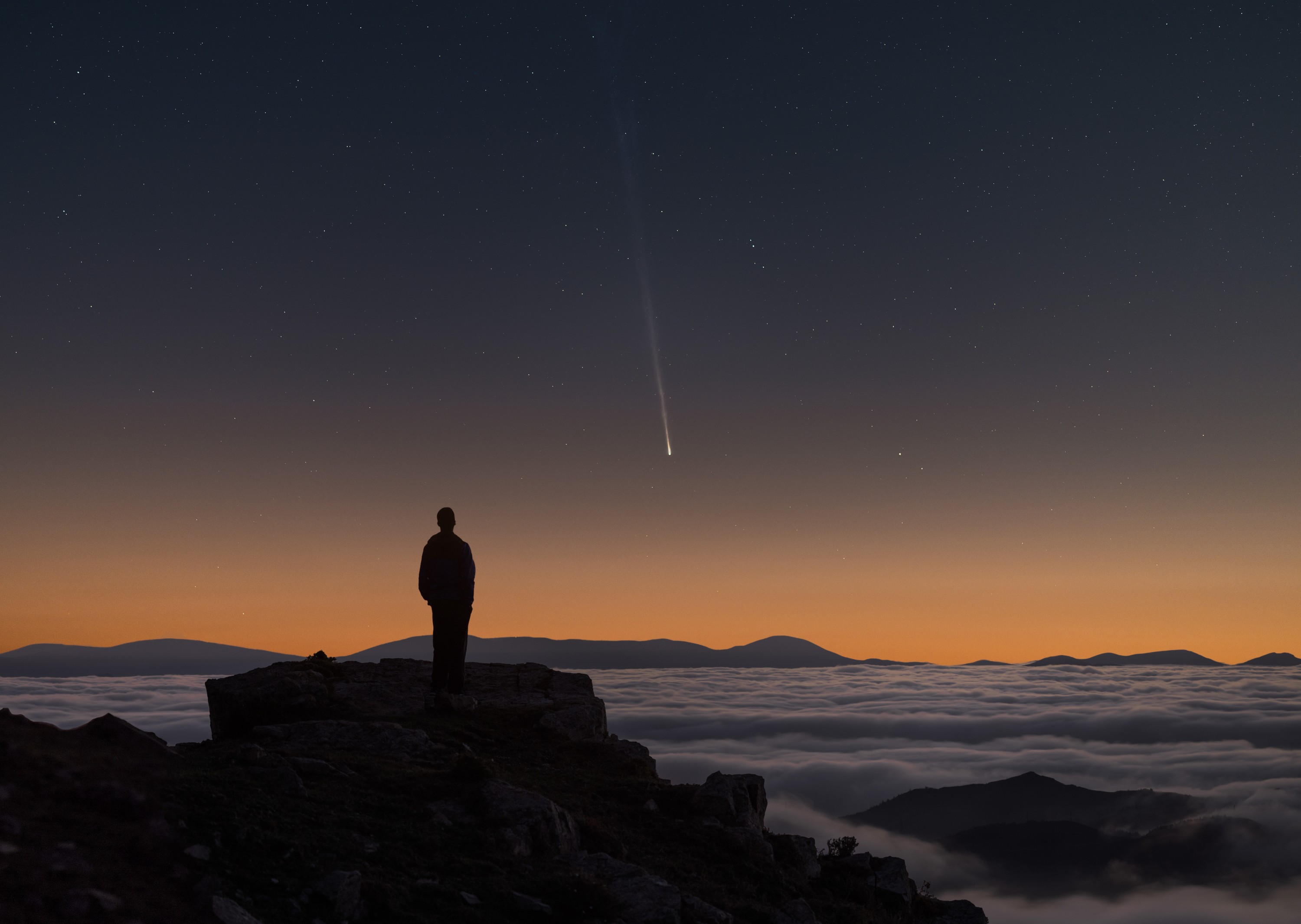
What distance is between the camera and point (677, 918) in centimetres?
790

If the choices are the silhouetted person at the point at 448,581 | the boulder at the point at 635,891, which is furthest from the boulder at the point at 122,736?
the silhouetted person at the point at 448,581

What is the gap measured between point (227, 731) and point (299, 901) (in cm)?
939

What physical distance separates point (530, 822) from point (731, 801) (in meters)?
4.23

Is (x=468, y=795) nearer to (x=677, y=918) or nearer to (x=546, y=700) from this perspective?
(x=677, y=918)

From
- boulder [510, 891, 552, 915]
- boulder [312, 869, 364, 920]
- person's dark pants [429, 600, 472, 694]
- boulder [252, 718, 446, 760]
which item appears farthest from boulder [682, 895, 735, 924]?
person's dark pants [429, 600, 472, 694]

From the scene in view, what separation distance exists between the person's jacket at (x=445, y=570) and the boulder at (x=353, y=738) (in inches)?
128

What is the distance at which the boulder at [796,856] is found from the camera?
11477 millimetres

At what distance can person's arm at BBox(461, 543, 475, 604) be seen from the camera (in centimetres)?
1579

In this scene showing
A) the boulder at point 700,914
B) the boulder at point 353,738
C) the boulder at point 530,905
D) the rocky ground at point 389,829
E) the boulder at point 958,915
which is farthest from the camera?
the boulder at point 958,915

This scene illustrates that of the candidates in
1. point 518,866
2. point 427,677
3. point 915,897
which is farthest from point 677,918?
point 427,677

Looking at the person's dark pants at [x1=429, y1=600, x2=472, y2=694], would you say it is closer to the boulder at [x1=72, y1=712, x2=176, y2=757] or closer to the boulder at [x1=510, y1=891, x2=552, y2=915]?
the boulder at [x1=72, y1=712, x2=176, y2=757]

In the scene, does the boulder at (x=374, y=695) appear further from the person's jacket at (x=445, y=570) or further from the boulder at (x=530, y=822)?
the boulder at (x=530, y=822)

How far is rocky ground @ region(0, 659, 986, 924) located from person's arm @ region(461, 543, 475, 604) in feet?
6.73

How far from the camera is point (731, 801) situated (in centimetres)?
1229
